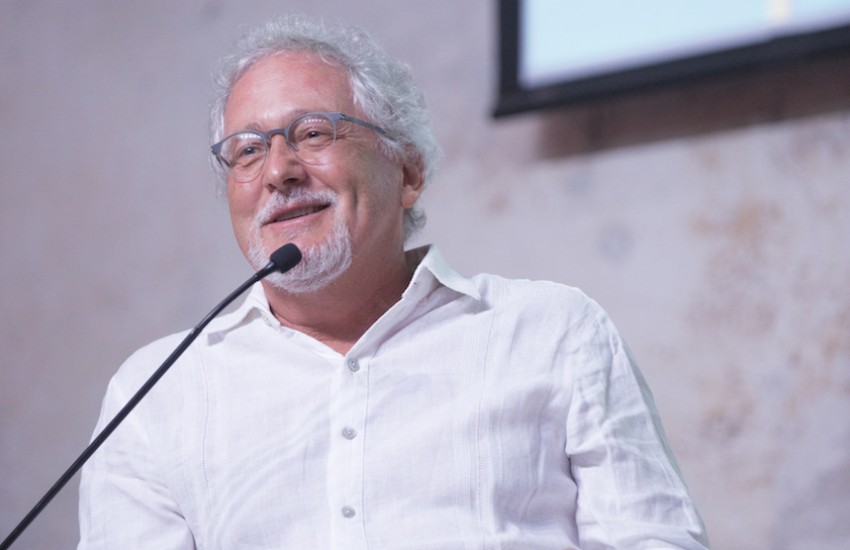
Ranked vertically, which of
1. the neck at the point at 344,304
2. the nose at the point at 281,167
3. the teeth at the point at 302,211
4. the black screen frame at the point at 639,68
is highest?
the black screen frame at the point at 639,68

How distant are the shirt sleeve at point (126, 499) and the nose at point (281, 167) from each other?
0.37m

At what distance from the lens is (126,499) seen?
147cm

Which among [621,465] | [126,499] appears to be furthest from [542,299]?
[126,499]

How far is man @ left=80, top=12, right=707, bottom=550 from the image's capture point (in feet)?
4.37

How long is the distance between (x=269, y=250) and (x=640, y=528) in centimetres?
61

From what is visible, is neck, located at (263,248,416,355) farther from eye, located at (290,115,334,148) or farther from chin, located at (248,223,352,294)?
eye, located at (290,115,334,148)

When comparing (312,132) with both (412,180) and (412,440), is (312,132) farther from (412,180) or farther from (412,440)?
(412,440)

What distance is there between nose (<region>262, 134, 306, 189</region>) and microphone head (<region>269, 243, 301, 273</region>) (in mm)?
154

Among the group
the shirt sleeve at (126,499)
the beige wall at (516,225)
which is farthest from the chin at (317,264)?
the beige wall at (516,225)

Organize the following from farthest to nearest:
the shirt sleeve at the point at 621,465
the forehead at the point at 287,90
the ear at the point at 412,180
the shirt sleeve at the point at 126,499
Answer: the ear at the point at 412,180 < the forehead at the point at 287,90 < the shirt sleeve at the point at 126,499 < the shirt sleeve at the point at 621,465

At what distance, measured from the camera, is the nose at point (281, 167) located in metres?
1.49

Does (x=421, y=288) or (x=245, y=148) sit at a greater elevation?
(x=245, y=148)

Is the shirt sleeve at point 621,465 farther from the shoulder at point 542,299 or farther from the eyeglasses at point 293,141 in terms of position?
the eyeglasses at point 293,141

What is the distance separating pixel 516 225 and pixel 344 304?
0.67 m
